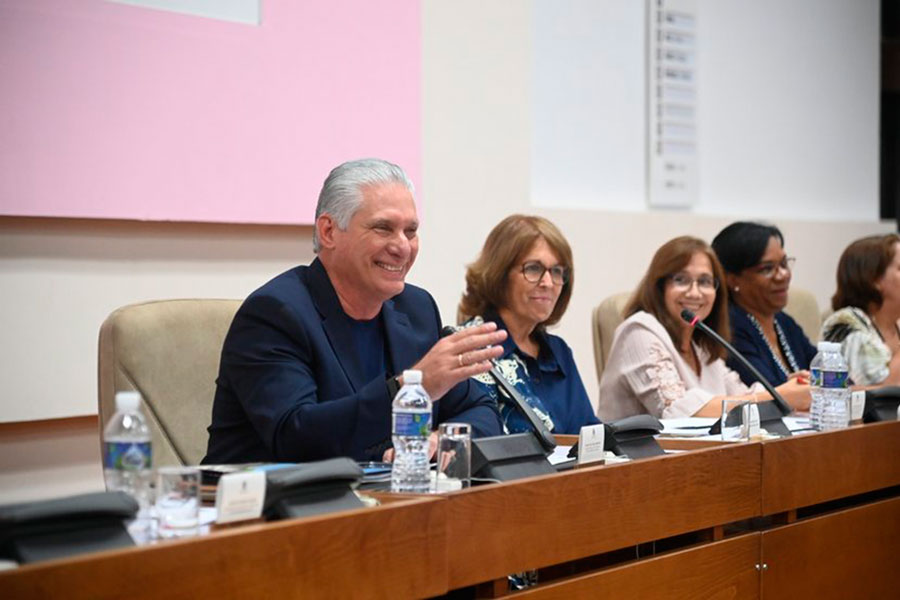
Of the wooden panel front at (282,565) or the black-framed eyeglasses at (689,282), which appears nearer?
the wooden panel front at (282,565)

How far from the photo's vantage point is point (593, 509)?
1.81 metres

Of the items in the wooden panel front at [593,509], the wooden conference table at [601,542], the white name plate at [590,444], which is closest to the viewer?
the wooden conference table at [601,542]

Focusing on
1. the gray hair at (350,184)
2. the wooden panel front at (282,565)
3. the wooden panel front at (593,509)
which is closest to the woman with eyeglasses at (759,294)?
the wooden panel front at (593,509)

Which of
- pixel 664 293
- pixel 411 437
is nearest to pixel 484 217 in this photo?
pixel 664 293

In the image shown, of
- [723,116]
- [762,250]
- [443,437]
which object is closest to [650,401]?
[762,250]

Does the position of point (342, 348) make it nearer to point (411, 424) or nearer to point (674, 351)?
point (411, 424)

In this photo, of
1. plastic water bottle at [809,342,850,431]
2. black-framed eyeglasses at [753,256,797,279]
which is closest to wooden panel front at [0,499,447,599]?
plastic water bottle at [809,342,850,431]

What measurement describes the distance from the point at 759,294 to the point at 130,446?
265cm

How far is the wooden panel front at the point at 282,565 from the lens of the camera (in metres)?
1.14

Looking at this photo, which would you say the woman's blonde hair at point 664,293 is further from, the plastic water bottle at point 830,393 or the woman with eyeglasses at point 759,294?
the plastic water bottle at point 830,393

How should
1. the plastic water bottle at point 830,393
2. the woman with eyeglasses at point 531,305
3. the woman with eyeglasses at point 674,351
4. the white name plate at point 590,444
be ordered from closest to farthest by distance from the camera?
1. the white name plate at point 590,444
2. the plastic water bottle at point 830,393
3. the woman with eyeglasses at point 531,305
4. the woman with eyeglasses at point 674,351

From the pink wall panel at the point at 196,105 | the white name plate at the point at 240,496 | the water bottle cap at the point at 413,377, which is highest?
the pink wall panel at the point at 196,105

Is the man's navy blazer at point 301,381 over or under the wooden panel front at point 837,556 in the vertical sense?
over

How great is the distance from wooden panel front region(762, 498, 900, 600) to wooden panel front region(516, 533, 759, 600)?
0.06m
